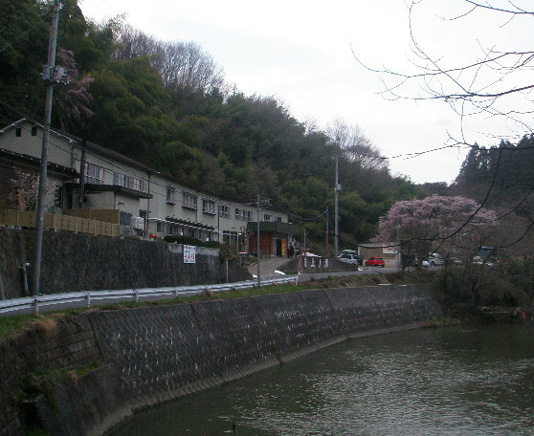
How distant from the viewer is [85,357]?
42.7 ft

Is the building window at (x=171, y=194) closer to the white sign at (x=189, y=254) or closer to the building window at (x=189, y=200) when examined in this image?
the building window at (x=189, y=200)

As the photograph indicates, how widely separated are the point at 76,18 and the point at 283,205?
28804 mm

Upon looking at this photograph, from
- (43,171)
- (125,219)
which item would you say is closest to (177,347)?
(43,171)

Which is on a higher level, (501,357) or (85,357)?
(85,357)

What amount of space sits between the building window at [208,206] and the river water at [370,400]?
22435 millimetres

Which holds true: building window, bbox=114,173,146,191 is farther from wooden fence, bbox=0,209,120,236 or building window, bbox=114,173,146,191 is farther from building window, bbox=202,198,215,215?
wooden fence, bbox=0,209,120,236

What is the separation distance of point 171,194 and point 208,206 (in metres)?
6.09

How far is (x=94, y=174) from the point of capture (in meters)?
33.3

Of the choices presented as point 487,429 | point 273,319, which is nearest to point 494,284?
point 273,319

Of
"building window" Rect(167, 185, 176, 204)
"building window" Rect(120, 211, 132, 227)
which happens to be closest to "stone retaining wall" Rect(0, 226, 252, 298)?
"building window" Rect(120, 211, 132, 227)

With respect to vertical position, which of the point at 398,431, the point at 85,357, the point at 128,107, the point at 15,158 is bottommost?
the point at 398,431

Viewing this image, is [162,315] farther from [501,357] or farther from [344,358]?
[501,357]

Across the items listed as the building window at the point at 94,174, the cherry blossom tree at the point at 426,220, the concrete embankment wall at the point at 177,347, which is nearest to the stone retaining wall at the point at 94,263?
the concrete embankment wall at the point at 177,347

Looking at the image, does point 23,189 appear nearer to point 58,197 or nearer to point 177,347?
point 58,197
